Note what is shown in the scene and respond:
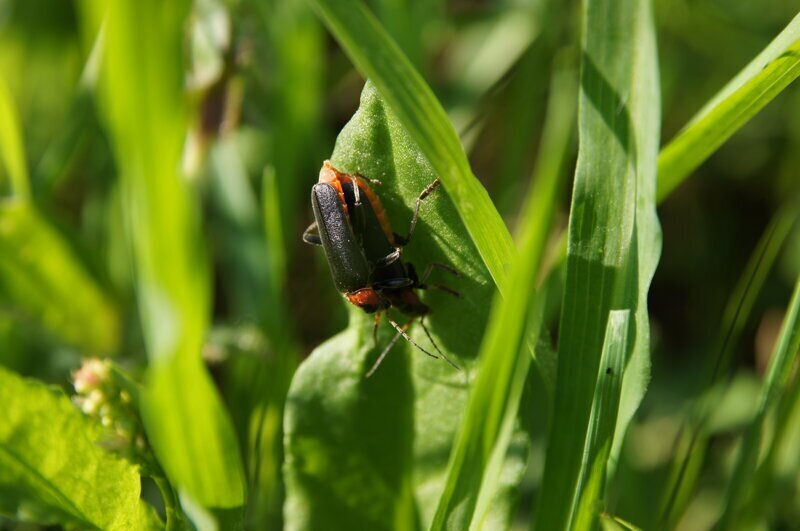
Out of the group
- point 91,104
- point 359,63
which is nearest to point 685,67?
point 91,104

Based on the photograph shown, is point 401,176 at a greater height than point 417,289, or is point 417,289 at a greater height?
point 401,176

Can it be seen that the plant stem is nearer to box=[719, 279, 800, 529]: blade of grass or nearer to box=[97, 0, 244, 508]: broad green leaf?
box=[97, 0, 244, 508]: broad green leaf

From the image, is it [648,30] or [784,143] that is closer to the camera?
[648,30]

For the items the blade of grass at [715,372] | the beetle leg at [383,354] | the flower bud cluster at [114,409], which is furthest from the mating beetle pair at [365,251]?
the blade of grass at [715,372]

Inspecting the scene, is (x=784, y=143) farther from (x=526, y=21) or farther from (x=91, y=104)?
(x=91, y=104)

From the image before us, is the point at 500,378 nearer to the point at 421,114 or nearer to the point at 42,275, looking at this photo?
the point at 421,114

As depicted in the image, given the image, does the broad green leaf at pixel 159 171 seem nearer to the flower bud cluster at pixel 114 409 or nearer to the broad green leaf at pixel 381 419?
the flower bud cluster at pixel 114 409
